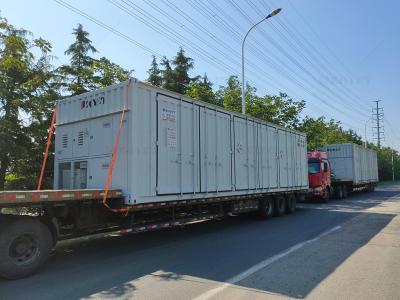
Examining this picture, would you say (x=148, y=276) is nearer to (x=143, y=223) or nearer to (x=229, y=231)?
(x=143, y=223)

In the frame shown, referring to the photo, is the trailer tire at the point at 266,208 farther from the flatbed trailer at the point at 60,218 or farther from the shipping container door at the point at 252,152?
the flatbed trailer at the point at 60,218

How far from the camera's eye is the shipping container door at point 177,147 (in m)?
9.30

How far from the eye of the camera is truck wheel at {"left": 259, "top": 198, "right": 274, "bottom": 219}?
1461 cm

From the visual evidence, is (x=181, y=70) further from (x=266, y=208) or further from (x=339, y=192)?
(x=266, y=208)

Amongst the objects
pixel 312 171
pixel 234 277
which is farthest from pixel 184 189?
pixel 312 171

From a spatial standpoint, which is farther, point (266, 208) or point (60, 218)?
point (266, 208)

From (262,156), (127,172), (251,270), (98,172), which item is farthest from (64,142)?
(262,156)

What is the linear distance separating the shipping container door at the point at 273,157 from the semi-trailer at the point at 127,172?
90.5 inches

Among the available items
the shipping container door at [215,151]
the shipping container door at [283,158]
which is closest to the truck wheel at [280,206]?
the shipping container door at [283,158]

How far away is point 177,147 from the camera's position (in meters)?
9.80

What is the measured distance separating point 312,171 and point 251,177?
37.1 ft

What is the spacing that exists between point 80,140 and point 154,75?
33.1 meters

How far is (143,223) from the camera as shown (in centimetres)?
905

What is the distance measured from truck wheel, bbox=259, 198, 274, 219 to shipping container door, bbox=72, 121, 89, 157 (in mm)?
7514
